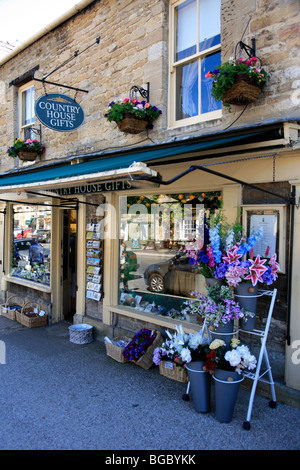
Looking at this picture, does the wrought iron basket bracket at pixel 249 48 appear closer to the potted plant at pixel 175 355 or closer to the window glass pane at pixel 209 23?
the window glass pane at pixel 209 23

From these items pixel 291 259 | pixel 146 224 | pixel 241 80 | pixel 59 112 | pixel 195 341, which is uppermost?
pixel 59 112

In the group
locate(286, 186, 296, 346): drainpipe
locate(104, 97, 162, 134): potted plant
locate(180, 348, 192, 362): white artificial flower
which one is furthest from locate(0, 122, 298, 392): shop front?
locate(180, 348, 192, 362): white artificial flower

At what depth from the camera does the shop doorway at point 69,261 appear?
7.86 metres

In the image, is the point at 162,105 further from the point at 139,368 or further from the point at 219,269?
the point at 139,368

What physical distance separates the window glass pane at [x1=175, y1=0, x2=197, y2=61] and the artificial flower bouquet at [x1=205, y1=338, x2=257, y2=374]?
4460mm

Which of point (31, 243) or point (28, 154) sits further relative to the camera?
point (31, 243)

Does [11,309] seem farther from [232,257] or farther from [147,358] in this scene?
→ [232,257]

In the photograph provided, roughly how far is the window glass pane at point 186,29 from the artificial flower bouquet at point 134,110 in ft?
3.27

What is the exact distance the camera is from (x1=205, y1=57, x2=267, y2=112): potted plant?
398 centimetres

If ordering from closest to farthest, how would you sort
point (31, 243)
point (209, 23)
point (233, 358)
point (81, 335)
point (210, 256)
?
point (233, 358)
point (210, 256)
point (209, 23)
point (81, 335)
point (31, 243)

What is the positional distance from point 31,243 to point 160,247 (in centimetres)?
433

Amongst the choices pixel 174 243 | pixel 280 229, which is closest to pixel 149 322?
pixel 174 243

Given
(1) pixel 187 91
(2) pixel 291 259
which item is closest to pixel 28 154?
(1) pixel 187 91

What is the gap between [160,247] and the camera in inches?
228
